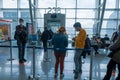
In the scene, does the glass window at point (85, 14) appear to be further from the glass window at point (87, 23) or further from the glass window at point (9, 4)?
the glass window at point (9, 4)

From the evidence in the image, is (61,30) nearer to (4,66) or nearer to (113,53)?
(113,53)

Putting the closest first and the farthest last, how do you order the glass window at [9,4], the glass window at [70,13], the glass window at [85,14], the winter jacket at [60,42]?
the winter jacket at [60,42]
the glass window at [85,14]
the glass window at [70,13]
the glass window at [9,4]

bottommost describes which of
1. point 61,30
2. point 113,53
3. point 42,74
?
point 42,74

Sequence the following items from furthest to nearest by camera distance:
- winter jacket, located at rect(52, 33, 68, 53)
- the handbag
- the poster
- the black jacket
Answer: the poster < the black jacket < winter jacket, located at rect(52, 33, 68, 53) < the handbag

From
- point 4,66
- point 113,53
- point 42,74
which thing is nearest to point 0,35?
point 4,66

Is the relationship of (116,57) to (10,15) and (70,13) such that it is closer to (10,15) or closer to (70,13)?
(70,13)

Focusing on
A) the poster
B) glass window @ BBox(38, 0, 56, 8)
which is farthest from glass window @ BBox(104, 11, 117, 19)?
the poster

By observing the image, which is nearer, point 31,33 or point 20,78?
point 20,78

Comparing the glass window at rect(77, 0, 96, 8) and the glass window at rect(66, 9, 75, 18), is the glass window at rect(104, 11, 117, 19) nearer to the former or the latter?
the glass window at rect(77, 0, 96, 8)

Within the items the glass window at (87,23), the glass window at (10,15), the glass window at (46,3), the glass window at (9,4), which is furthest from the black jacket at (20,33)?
the glass window at (9,4)

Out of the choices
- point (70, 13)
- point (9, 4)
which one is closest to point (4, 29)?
point (9, 4)

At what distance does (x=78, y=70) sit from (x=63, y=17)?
489 inches

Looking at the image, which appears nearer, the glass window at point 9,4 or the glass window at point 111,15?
the glass window at point 111,15

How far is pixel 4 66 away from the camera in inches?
364
